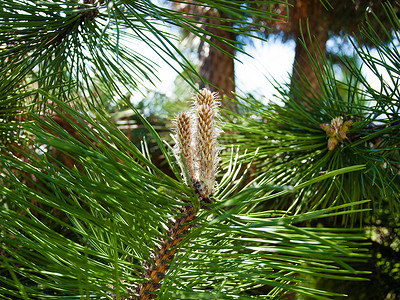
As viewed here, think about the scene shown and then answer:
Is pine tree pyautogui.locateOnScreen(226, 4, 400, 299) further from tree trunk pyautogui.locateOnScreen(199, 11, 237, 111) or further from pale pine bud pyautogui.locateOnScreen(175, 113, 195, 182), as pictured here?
tree trunk pyautogui.locateOnScreen(199, 11, 237, 111)

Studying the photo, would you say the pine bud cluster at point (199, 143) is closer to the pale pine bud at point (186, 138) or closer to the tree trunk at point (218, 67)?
the pale pine bud at point (186, 138)

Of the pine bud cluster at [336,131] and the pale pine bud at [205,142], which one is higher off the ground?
the pine bud cluster at [336,131]

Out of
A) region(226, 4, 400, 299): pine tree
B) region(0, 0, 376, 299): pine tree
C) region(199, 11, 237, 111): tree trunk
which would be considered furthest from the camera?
region(199, 11, 237, 111): tree trunk

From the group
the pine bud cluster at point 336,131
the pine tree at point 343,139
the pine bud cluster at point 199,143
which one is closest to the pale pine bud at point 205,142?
the pine bud cluster at point 199,143

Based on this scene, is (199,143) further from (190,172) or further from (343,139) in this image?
(343,139)

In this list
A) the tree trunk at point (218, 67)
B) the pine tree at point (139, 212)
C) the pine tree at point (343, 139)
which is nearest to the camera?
the pine tree at point (139, 212)

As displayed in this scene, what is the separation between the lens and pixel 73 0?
429mm

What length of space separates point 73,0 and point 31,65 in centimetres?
9

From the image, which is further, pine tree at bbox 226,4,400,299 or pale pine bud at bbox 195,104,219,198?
pine tree at bbox 226,4,400,299

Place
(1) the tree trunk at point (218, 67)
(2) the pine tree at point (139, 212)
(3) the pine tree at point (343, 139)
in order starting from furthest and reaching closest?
(1) the tree trunk at point (218, 67) < (3) the pine tree at point (343, 139) < (2) the pine tree at point (139, 212)

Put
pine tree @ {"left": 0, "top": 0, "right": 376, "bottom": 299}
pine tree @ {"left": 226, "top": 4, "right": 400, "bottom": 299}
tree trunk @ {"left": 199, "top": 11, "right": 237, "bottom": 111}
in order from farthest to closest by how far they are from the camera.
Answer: tree trunk @ {"left": 199, "top": 11, "right": 237, "bottom": 111}
pine tree @ {"left": 226, "top": 4, "right": 400, "bottom": 299}
pine tree @ {"left": 0, "top": 0, "right": 376, "bottom": 299}

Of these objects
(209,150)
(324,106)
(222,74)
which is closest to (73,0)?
(209,150)

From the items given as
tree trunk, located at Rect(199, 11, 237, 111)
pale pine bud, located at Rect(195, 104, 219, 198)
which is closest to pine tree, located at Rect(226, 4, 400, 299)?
pale pine bud, located at Rect(195, 104, 219, 198)

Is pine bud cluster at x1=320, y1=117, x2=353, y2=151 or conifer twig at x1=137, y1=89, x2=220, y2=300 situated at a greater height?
pine bud cluster at x1=320, y1=117, x2=353, y2=151
